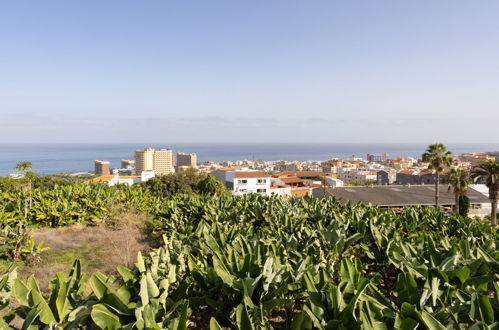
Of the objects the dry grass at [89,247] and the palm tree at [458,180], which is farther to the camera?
the palm tree at [458,180]

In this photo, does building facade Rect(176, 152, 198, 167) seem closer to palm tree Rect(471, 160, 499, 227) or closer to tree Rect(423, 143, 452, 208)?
tree Rect(423, 143, 452, 208)

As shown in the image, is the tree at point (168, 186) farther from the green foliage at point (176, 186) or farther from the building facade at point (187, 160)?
the building facade at point (187, 160)

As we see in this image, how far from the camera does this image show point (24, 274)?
286 inches

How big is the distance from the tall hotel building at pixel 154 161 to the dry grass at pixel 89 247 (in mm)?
115224

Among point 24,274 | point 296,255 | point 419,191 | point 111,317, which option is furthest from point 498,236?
point 419,191

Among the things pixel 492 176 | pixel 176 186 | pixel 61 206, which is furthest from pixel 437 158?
pixel 61 206

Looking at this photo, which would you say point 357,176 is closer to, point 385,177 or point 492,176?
point 385,177

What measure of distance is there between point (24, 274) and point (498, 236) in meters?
10.4

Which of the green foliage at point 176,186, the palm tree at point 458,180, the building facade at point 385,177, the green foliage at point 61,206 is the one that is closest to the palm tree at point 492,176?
the palm tree at point 458,180

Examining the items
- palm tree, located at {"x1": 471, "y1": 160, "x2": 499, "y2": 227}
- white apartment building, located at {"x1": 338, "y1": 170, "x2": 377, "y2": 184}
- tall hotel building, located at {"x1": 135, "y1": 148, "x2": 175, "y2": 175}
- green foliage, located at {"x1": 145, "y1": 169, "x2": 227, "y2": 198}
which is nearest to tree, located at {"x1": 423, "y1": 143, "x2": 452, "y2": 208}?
palm tree, located at {"x1": 471, "y1": 160, "x2": 499, "y2": 227}

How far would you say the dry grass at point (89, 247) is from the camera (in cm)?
741

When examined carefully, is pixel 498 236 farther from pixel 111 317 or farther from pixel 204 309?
pixel 111 317

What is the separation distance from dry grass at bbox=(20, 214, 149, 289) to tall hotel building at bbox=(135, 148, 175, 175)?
11522 cm

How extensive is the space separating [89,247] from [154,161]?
13412 cm
